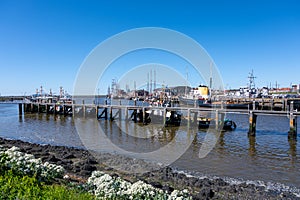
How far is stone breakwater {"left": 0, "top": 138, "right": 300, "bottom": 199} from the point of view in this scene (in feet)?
30.5

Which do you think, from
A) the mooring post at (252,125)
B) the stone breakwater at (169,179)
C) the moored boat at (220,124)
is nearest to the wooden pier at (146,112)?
the mooring post at (252,125)

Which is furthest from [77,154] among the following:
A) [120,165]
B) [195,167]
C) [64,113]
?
[64,113]

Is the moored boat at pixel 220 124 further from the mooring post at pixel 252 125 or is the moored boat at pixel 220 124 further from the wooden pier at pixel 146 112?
the mooring post at pixel 252 125

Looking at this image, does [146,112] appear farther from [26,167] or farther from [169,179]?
[26,167]

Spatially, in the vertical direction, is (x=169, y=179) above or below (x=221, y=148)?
above

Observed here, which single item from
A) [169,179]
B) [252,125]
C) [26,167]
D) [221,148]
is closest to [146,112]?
[252,125]

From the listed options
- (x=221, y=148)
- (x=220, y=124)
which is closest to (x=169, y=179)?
(x=221, y=148)

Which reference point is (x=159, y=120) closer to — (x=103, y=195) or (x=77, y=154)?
(x=77, y=154)

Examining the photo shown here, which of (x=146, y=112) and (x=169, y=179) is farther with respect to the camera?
(x=146, y=112)

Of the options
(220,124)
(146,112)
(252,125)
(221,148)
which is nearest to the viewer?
(221,148)

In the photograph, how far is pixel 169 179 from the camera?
425 inches

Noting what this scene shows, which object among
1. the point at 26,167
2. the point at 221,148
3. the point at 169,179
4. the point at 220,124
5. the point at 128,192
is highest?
→ the point at 26,167

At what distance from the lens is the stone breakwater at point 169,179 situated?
9297 millimetres

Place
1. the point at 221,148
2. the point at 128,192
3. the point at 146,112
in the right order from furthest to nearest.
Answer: the point at 146,112, the point at 221,148, the point at 128,192
